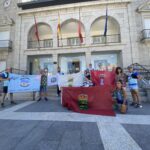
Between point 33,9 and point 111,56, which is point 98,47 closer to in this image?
point 111,56

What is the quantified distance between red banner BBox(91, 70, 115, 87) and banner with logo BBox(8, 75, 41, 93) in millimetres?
3430

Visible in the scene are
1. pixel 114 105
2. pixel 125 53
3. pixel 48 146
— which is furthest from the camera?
pixel 125 53

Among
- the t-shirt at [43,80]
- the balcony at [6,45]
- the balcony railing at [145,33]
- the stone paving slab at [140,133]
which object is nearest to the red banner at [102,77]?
the t-shirt at [43,80]

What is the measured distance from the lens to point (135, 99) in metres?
6.93

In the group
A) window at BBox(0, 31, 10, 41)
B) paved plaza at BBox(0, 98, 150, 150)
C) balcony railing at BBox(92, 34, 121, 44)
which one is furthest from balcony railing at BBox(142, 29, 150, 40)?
window at BBox(0, 31, 10, 41)

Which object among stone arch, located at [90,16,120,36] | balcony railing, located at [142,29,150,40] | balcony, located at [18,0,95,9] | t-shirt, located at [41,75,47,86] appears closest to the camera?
t-shirt, located at [41,75,47,86]

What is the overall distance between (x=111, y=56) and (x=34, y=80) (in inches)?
407

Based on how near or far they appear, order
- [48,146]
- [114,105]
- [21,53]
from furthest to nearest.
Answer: [21,53], [114,105], [48,146]

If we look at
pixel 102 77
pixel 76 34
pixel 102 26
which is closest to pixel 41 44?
pixel 76 34

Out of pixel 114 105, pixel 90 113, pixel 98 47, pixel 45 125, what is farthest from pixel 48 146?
pixel 98 47

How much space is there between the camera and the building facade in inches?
569

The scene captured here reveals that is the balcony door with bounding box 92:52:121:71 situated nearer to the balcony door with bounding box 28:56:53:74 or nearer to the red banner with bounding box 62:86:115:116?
the balcony door with bounding box 28:56:53:74

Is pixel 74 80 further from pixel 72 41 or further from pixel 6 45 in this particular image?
pixel 6 45

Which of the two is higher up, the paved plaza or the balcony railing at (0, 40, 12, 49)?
the balcony railing at (0, 40, 12, 49)
